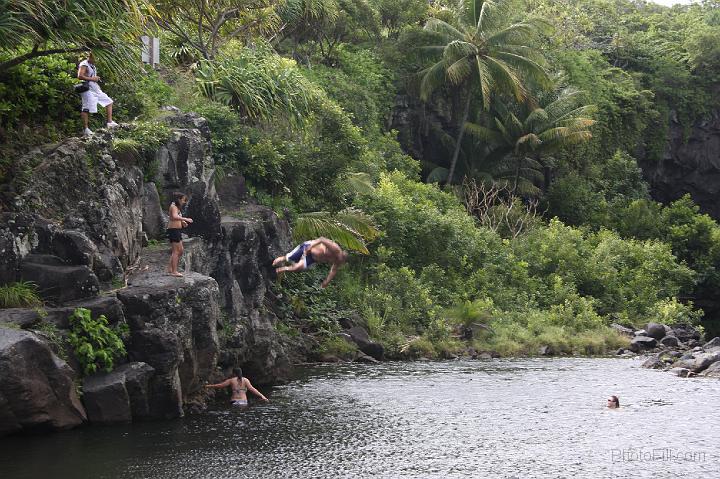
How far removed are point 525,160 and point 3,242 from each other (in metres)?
32.4

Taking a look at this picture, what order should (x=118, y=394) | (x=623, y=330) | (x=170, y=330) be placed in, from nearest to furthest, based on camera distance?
(x=118, y=394) → (x=170, y=330) → (x=623, y=330)

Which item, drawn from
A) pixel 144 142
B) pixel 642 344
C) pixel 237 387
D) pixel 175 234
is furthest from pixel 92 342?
pixel 642 344

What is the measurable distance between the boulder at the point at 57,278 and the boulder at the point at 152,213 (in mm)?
4093

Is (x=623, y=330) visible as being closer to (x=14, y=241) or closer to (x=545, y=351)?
(x=545, y=351)

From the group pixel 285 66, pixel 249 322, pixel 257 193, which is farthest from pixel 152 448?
pixel 285 66

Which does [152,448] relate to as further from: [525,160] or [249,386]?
[525,160]

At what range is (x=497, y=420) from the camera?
716 inches

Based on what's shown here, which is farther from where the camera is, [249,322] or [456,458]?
[249,322]

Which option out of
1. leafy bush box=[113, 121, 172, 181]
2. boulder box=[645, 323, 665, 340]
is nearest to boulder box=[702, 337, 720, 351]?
boulder box=[645, 323, 665, 340]

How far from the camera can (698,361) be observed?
26.1 m

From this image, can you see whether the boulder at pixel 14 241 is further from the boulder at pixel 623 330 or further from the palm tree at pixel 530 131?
the palm tree at pixel 530 131

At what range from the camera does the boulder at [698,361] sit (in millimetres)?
25705

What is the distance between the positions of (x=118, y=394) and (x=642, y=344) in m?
20.4

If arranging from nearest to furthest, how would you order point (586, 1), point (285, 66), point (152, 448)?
point (152, 448) → point (285, 66) → point (586, 1)
